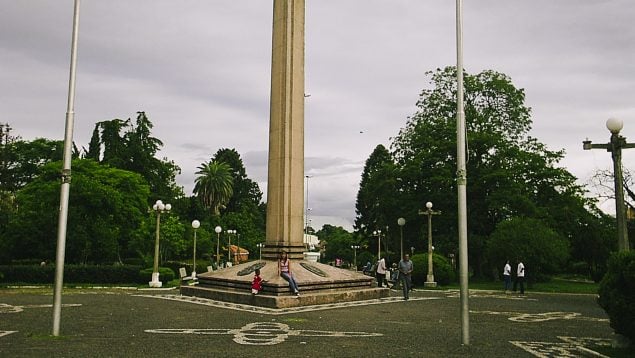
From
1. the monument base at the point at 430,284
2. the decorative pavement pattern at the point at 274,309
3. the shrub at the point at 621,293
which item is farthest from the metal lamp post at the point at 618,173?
the monument base at the point at 430,284

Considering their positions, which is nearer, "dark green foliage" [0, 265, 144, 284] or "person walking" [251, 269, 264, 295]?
"person walking" [251, 269, 264, 295]

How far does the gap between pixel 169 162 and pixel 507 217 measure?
4561 cm

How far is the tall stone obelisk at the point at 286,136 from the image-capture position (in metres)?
21.3

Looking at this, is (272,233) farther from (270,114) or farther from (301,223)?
(270,114)

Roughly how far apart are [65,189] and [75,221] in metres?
26.2

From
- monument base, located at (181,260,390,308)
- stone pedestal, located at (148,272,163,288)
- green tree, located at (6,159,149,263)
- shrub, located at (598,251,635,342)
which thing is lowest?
stone pedestal, located at (148,272,163,288)

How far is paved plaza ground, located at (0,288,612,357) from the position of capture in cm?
952

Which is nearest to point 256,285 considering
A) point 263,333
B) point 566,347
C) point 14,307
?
point 263,333

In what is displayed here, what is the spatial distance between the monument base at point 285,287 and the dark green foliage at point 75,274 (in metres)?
12.1

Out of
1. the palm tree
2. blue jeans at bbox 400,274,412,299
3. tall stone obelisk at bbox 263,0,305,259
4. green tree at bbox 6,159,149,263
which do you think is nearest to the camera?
blue jeans at bbox 400,274,412,299

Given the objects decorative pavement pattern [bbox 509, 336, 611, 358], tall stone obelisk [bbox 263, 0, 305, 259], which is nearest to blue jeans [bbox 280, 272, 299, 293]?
tall stone obelisk [bbox 263, 0, 305, 259]

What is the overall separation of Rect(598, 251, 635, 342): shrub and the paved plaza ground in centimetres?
82

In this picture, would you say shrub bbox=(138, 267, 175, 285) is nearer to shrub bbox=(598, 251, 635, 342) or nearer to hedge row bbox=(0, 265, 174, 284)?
hedge row bbox=(0, 265, 174, 284)

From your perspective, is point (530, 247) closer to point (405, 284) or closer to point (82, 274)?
point (405, 284)
